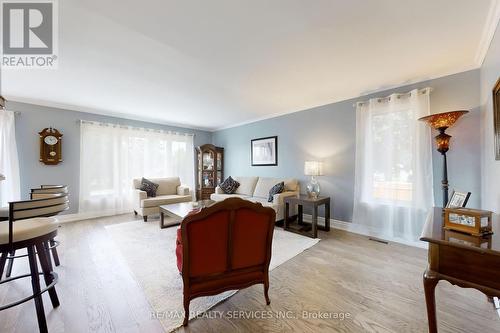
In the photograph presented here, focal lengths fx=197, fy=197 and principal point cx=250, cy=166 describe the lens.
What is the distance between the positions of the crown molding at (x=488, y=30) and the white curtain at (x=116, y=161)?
557 cm

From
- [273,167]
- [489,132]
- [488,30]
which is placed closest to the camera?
[488,30]

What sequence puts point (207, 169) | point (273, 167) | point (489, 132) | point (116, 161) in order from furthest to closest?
point (207, 169) → point (273, 167) → point (116, 161) → point (489, 132)

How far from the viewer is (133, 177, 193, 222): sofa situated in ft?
12.9

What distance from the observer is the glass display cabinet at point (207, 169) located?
18.7 ft

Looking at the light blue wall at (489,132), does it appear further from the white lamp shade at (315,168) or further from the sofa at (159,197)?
the sofa at (159,197)

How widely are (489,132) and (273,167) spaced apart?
3.30m

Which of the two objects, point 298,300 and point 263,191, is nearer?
point 298,300

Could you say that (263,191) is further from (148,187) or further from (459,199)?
(459,199)

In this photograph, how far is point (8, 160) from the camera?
339cm

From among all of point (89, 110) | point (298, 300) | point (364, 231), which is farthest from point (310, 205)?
point (89, 110)

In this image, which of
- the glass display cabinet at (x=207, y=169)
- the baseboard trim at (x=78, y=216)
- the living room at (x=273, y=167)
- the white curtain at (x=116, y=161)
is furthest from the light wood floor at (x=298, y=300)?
the glass display cabinet at (x=207, y=169)

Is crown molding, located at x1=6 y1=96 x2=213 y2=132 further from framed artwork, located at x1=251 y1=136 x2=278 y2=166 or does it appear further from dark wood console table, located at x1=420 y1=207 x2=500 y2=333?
dark wood console table, located at x1=420 y1=207 x2=500 y2=333

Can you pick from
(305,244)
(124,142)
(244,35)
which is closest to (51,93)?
(124,142)

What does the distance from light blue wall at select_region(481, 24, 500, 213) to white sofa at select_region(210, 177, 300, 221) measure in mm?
2404
